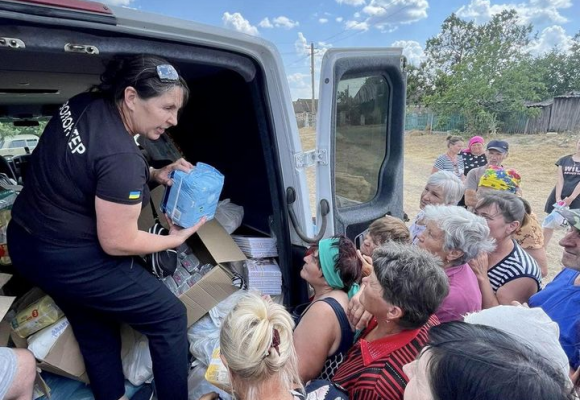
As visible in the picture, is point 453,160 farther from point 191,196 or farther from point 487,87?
point 487,87

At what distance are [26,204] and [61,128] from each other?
1.26 ft

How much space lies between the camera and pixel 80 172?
1.36 meters

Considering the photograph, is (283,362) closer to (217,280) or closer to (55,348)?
(217,280)

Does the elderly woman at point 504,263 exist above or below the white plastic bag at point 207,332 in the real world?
above

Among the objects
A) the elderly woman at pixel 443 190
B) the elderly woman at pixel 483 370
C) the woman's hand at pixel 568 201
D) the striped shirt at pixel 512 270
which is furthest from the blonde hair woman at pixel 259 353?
the woman's hand at pixel 568 201

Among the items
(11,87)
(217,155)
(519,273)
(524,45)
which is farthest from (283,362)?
(524,45)

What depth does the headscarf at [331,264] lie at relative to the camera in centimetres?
188

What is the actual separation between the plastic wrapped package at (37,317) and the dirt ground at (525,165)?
155 inches

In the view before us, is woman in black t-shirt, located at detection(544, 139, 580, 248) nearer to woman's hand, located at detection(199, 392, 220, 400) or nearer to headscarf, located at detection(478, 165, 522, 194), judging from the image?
headscarf, located at detection(478, 165, 522, 194)

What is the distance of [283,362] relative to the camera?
1211mm

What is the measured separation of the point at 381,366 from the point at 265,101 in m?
1.41

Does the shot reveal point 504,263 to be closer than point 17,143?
Yes

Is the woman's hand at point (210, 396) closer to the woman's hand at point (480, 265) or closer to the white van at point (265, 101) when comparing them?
the white van at point (265, 101)

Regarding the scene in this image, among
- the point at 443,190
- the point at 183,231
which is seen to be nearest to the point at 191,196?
the point at 183,231
